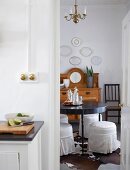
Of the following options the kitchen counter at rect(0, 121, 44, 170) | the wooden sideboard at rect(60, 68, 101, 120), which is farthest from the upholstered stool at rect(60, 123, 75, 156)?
the kitchen counter at rect(0, 121, 44, 170)

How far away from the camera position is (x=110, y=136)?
12.8 ft

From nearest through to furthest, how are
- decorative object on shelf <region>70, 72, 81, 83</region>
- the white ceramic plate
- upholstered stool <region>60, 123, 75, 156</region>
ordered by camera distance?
1. the white ceramic plate
2. upholstered stool <region>60, 123, 75, 156</region>
3. decorative object on shelf <region>70, 72, 81, 83</region>

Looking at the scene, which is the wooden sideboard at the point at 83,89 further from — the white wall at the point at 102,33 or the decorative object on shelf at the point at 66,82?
the white wall at the point at 102,33

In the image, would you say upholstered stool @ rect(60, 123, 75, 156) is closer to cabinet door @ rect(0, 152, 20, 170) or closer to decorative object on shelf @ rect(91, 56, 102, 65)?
cabinet door @ rect(0, 152, 20, 170)

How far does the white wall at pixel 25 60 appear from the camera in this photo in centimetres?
237

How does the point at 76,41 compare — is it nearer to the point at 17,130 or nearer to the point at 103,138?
the point at 103,138

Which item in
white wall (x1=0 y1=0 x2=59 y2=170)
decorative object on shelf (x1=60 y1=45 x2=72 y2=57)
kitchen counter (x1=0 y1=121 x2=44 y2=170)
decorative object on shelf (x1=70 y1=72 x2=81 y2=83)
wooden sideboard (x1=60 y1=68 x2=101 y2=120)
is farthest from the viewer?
decorative object on shelf (x1=60 y1=45 x2=72 y2=57)

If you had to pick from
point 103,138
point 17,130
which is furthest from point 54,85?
point 103,138

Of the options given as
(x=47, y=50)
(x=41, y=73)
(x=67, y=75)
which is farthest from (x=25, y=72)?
(x=67, y=75)

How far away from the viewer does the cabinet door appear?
1811 mm

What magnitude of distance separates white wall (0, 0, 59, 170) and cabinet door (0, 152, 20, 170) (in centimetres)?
64

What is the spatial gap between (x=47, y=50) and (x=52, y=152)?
103 cm

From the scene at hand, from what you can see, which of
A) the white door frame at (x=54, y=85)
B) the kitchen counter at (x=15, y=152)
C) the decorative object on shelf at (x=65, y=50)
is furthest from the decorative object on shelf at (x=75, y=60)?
the kitchen counter at (x=15, y=152)

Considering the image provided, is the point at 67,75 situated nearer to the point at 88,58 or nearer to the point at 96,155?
the point at 88,58
